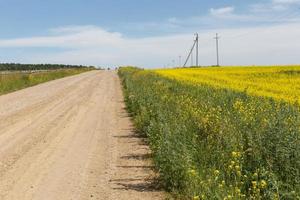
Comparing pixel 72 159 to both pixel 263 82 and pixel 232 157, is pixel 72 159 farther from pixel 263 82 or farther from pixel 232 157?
pixel 263 82

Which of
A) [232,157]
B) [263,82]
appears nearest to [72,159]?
[232,157]

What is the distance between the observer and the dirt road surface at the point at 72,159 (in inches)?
356

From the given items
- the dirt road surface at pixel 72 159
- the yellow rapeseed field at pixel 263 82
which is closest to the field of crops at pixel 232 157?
the dirt road surface at pixel 72 159

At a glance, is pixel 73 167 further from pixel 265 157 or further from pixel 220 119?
pixel 265 157

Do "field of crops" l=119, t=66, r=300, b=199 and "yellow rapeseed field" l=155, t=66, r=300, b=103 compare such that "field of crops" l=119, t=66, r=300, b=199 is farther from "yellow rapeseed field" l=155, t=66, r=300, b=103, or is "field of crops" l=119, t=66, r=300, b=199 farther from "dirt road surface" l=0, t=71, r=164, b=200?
"yellow rapeseed field" l=155, t=66, r=300, b=103

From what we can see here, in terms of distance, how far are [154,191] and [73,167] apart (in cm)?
241

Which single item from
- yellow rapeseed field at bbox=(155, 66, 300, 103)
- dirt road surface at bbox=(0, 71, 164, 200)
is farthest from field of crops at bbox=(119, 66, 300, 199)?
yellow rapeseed field at bbox=(155, 66, 300, 103)

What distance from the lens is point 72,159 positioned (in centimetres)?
1173

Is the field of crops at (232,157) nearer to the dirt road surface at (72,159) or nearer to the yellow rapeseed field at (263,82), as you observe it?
the dirt road surface at (72,159)

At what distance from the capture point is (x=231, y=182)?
25.7ft

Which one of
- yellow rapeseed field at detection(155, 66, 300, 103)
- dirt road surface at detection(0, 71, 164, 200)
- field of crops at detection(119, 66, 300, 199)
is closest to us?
field of crops at detection(119, 66, 300, 199)

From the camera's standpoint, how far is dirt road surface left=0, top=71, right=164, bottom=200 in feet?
29.7

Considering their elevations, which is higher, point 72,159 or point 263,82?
point 72,159

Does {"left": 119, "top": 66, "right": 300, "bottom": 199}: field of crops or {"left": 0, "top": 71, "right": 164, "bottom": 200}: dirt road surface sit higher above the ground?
{"left": 119, "top": 66, "right": 300, "bottom": 199}: field of crops
